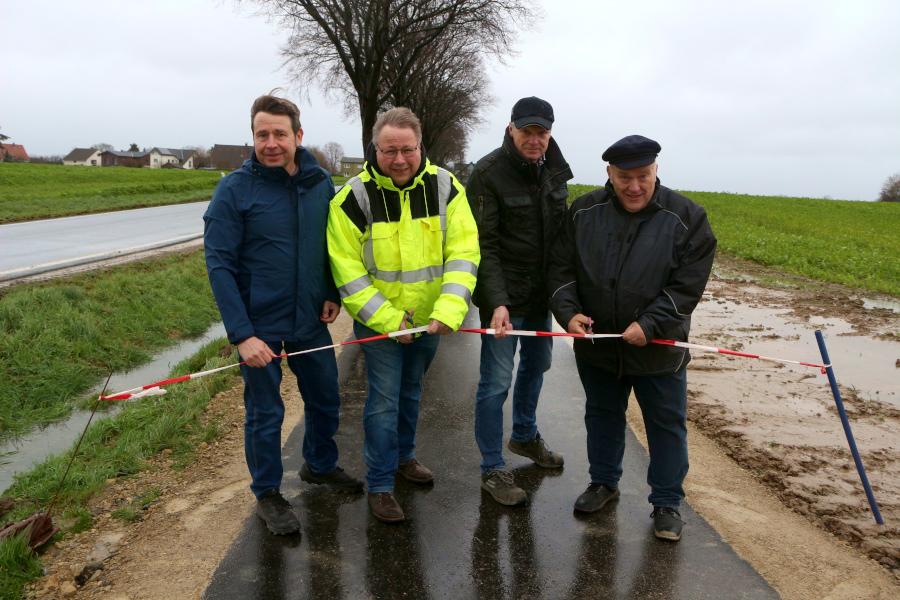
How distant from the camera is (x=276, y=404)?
365cm

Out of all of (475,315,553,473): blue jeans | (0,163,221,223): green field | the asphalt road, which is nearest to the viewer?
(475,315,553,473): blue jeans

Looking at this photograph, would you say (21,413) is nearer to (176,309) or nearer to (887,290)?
(176,309)

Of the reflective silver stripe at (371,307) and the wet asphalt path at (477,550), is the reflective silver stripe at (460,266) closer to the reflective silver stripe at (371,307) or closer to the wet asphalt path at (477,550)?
the reflective silver stripe at (371,307)

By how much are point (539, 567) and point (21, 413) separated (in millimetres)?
5194

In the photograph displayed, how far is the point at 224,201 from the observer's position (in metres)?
3.41

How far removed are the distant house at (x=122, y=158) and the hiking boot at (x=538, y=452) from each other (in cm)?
11354

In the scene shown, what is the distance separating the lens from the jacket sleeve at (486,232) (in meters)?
3.90

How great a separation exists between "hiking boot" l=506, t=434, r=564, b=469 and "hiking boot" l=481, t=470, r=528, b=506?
46 cm

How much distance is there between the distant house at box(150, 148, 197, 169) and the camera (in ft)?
385

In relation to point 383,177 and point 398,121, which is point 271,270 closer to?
point 383,177

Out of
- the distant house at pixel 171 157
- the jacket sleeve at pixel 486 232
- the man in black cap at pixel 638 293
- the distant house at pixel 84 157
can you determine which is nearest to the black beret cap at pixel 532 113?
the jacket sleeve at pixel 486 232

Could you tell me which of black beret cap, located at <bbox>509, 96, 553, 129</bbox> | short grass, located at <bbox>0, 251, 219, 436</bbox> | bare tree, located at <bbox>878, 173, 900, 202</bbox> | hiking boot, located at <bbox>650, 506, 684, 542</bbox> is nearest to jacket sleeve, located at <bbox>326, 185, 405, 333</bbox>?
black beret cap, located at <bbox>509, 96, 553, 129</bbox>

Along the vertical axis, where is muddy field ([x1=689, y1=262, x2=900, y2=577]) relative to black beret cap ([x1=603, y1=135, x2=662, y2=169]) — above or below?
below

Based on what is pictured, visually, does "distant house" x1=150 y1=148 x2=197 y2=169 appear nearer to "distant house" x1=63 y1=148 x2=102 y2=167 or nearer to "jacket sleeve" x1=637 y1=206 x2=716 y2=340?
"distant house" x1=63 y1=148 x2=102 y2=167
